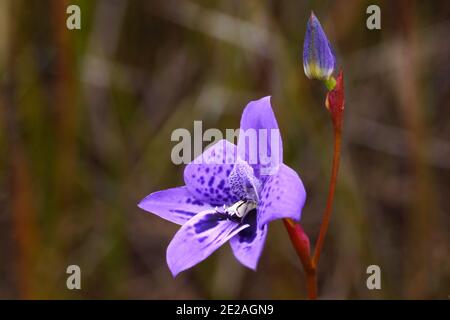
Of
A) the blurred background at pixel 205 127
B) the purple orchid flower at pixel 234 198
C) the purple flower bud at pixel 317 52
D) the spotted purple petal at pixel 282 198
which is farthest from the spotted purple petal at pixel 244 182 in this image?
the blurred background at pixel 205 127

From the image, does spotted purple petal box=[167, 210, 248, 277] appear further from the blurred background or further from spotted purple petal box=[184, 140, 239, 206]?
the blurred background

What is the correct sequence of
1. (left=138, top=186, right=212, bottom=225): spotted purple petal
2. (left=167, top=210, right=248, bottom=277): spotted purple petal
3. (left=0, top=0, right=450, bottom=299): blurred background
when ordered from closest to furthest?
1. (left=167, top=210, right=248, bottom=277): spotted purple petal
2. (left=138, top=186, right=212, bottom=225): spotted purple petal
3. (left=0, top=0, right=450, bottom=299): blurred background

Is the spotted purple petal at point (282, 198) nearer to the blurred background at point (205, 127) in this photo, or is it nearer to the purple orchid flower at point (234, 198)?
the purple orchid flower at point (234, 198)

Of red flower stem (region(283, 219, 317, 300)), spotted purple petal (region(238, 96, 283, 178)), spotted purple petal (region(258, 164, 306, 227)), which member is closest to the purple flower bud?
spotted purple petal (region(238, 96, 283, 178))
